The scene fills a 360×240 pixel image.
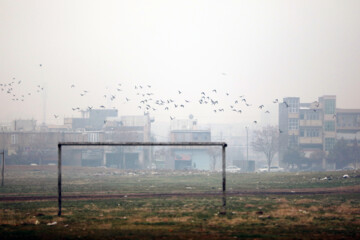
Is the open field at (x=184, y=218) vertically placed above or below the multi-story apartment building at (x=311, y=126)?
below

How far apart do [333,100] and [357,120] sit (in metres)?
13.0

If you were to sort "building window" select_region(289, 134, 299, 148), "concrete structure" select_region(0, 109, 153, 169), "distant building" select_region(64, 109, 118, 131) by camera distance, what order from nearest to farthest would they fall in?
1. "concrete structure" select_region(0, 109, 153, 169)
2. "building window" select_region(289, 134, 299, 148)
3. "distant building" select_region(64, 109, 118, 131)

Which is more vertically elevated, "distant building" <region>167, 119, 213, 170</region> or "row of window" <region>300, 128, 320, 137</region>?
"row of window" <region>300, 128, 320, 137</region>

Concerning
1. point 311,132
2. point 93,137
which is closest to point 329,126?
point 311,132

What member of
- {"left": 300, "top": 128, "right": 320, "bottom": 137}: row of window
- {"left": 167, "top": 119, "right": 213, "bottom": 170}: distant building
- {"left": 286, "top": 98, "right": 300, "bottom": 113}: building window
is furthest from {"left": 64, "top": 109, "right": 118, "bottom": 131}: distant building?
{"left": 300, "top": 128, "right": 320, "bottom": 137}: row of window

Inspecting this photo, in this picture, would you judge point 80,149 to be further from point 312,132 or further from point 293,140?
point 312,132

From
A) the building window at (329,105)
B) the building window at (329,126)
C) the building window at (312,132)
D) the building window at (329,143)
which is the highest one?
the building window at (329,105)

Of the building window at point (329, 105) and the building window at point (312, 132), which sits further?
the building window at point (312, 132)

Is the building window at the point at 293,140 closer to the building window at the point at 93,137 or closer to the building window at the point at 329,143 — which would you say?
the building window at the point at 329,143

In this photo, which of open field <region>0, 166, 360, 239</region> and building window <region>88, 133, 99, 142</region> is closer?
open field <region>0, 166, 360, 239</region>

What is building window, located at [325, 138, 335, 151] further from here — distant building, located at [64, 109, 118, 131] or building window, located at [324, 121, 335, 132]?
distant building, located at [64, 109, 118, 131]

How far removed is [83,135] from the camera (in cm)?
13500

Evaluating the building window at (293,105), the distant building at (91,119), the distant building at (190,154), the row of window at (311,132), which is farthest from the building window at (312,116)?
the distant building at (91,119)

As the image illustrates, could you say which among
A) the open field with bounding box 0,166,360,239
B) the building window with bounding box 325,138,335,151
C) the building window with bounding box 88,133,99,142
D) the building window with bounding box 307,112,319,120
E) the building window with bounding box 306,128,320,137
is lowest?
the open field with bounding box 0,166,360,239
